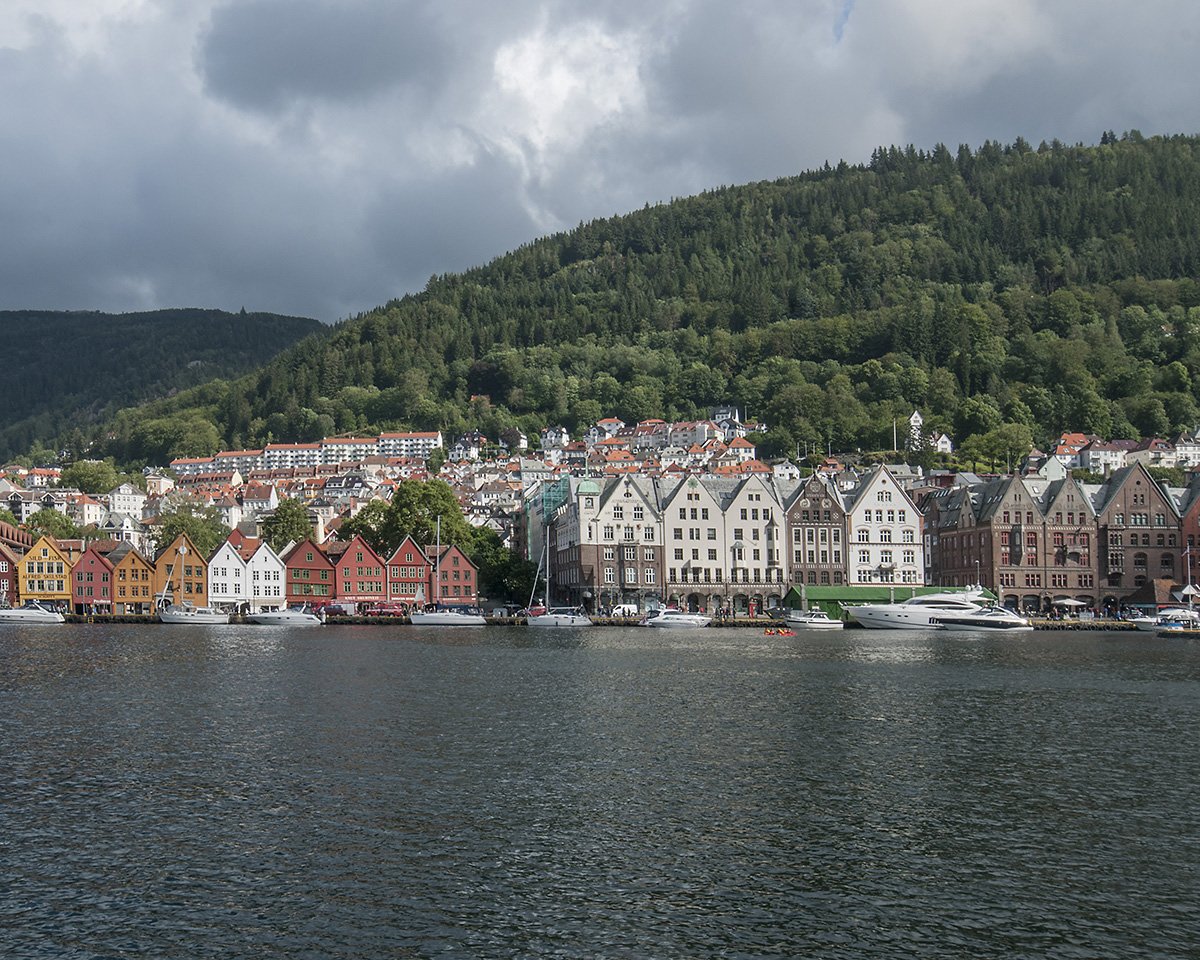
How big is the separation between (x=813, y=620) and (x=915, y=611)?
8.27m

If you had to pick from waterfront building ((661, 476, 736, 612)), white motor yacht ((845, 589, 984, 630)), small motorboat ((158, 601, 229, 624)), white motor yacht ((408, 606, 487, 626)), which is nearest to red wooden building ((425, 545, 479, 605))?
white motor yacht ((408, 606, 487, 626))

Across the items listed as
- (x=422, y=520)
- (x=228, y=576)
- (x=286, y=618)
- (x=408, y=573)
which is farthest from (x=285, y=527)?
(x=286, y=618)

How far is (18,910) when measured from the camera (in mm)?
21078

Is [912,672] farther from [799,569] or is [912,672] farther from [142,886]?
[799,569]

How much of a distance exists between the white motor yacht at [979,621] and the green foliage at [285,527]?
2919 inches

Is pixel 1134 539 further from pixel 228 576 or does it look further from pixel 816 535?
pixel 228 576

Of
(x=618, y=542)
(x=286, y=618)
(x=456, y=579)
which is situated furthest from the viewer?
(x=456, y=579)

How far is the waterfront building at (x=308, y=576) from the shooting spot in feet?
422

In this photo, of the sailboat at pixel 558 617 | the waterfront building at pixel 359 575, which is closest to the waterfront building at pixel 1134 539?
the sailboat at pixel 558 617

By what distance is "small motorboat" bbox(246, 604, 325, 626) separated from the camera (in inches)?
4439

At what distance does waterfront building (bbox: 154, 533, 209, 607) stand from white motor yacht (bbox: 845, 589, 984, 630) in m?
62.5

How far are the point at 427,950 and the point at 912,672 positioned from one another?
143 ft

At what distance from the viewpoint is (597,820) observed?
27.3 meters

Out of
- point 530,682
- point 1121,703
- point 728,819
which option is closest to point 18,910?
point 728,819
